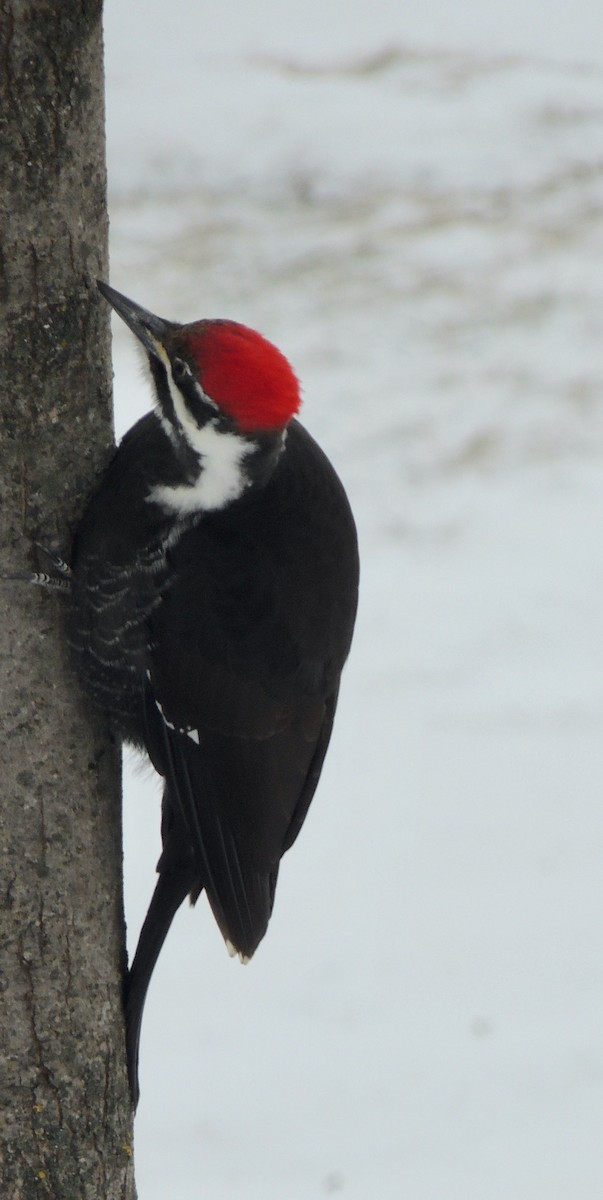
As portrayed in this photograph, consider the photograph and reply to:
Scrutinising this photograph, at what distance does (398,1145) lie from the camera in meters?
3.50

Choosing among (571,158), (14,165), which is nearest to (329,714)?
(14,165)

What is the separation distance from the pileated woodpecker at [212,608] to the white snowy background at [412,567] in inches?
12.5

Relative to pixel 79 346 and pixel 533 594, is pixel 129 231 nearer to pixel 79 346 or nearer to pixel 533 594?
pixel 533 594

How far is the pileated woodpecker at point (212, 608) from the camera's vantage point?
2.05 metres

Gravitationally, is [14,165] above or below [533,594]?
above

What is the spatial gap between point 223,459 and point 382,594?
3.43 metres

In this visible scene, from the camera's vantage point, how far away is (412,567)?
5598 mm

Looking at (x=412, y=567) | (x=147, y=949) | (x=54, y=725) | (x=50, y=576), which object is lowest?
(x=412, y=567)

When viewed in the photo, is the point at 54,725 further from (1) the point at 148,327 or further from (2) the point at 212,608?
(1) the point at 148,327

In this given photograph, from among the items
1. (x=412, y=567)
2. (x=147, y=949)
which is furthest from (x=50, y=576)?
(x=412, y=567)

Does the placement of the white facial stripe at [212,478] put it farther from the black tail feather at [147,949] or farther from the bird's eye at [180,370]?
the black tail feather at [147,949]

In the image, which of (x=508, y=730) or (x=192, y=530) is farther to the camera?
(x=508, y=730)

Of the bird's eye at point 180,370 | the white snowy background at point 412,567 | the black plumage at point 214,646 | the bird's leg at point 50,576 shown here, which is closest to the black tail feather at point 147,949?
the black plumage at point 214,646

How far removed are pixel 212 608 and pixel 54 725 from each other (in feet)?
0.95
